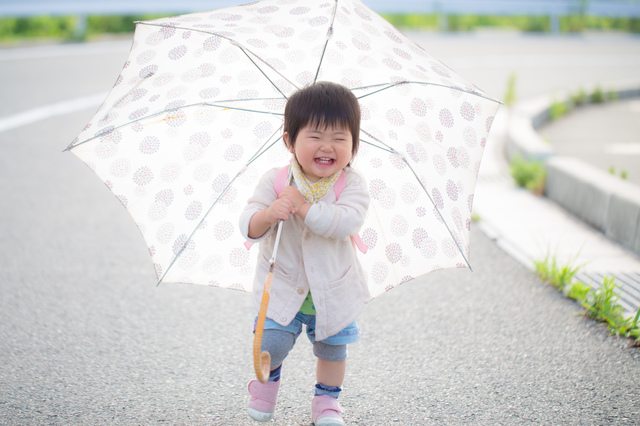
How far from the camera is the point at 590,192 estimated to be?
4.73 m

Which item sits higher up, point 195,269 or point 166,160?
point 166,160

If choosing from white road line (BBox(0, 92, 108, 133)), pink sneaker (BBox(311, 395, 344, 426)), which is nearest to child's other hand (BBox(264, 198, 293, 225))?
pink sneaker (BBox(311, 395, 344, 426))

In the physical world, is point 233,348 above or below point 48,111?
below

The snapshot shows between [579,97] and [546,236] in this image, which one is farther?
[579,97]

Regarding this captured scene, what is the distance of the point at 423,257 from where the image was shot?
2.60m

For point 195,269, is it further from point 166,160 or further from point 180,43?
point 180,43

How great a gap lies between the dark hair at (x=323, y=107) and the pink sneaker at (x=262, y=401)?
3.21 feet

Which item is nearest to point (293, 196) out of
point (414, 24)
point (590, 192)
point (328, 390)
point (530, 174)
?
point (328, 390)

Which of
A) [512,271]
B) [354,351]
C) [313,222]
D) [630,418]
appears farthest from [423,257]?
[512,271]

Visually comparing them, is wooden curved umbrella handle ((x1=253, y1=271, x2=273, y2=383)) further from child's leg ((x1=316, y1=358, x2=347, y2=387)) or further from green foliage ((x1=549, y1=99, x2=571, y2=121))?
green foliage ((x1=549, y1=99, x2=571, y2=121))

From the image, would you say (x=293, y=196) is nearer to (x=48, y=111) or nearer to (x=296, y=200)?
(x=296, y=200)

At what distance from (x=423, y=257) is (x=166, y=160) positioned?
1099 millimetres

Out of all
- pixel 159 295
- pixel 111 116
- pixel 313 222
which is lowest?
pixel 159 295

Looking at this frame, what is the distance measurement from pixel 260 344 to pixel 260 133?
0.90m
